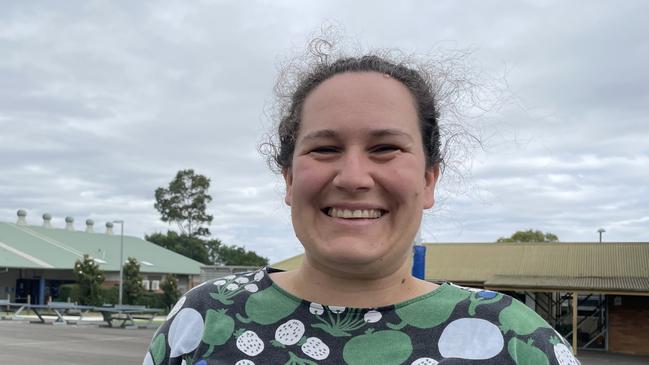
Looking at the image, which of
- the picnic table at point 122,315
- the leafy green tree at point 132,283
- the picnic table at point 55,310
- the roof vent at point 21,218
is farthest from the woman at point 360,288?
the roof vent at point 21,218

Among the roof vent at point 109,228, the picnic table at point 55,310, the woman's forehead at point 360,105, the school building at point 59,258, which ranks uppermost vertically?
the roof vent at point 109,228

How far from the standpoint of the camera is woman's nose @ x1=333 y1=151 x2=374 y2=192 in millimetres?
1538

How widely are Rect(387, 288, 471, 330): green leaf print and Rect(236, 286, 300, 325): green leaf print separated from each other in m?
0.26

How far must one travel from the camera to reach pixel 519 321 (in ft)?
5.23

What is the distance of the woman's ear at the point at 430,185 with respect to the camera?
1726 millimetres

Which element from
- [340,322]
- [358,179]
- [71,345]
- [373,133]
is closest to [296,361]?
[340,322]

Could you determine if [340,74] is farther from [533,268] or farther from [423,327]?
[533,268]

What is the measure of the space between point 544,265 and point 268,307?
25.4 metres

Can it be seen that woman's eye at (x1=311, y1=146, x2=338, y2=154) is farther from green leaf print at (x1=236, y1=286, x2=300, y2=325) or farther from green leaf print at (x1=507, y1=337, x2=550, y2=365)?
green leaf print at (x1=507, y1=337, x2=550, y2=365)

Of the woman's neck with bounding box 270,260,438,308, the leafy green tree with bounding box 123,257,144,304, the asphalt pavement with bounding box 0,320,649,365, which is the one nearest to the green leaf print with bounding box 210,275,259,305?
the woman's neck with bounding box 270,260,438,308

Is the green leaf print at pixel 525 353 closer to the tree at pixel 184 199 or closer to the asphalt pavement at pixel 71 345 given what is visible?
Result: the asphalt pavement at pixel 71 345

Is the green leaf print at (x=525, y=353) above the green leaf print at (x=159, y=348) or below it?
above

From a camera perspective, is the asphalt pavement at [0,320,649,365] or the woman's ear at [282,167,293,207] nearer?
the woman's ear at [282,167,293,207]

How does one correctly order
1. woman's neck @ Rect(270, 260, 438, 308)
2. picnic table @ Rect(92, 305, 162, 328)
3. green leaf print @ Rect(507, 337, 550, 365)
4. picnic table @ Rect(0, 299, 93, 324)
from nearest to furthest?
green leaf print @ Rect(507, 337, 550, 365), woman's neck @ Rect(270, 260, 438, 308), picnic table @ Rect(92, 305, 162, 328), picnic table @ Rect(0, 299, 93, 324)
